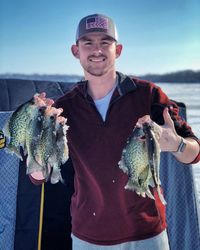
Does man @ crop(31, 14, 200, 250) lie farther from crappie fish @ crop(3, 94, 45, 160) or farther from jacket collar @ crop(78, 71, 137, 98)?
crappie fish @ crop(3, 94, 45, 160)

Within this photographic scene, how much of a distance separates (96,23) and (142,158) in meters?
1.09

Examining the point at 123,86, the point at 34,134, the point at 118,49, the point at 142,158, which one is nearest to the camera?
the point at 142,158

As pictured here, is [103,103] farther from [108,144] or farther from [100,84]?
[108,144]

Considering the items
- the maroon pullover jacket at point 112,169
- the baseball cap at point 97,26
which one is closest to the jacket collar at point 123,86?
the maroon pullover jacket at point 112,169

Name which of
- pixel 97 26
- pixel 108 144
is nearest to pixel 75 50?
pixel 97 26

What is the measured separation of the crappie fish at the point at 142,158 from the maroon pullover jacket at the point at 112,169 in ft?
1.26

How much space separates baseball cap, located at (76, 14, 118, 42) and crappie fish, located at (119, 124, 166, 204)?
2.94 ft

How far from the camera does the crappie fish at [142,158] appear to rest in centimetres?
209

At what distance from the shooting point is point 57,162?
222cm

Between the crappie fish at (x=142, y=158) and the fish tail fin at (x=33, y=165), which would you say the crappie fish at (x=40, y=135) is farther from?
the crappie fish at (x=142, y=158)

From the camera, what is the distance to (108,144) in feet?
8.42

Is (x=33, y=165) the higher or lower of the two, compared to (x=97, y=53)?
lower

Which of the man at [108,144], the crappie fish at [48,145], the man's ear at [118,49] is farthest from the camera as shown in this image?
the man's ear at [118,49]

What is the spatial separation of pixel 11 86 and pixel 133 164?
9.10 ft
